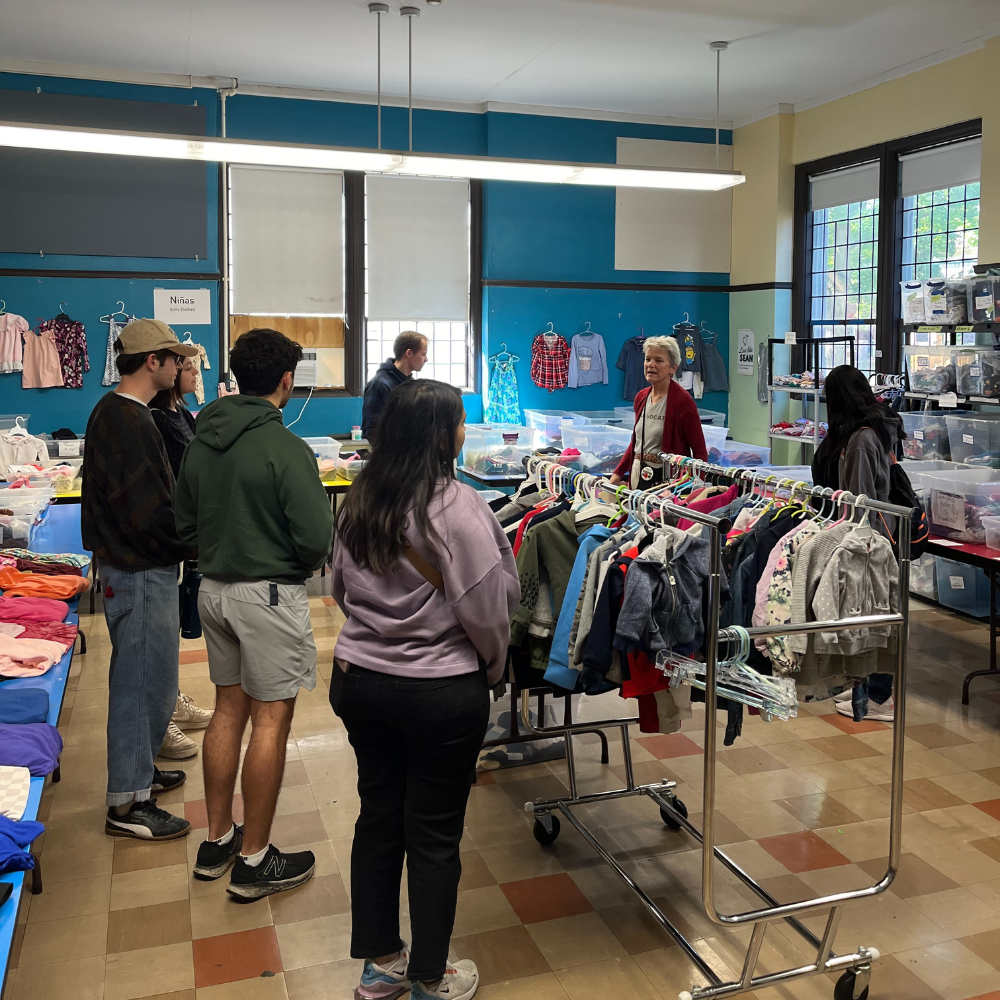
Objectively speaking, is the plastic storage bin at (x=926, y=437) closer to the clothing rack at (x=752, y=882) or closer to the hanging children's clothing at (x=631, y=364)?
the hanging children's clothing at (x=631, y=364)

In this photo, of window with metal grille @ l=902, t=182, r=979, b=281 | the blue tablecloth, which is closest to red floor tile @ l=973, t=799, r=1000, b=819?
Result: the blue tablecloth

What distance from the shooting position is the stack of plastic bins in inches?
198

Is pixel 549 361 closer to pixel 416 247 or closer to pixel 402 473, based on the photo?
pixel 416 247

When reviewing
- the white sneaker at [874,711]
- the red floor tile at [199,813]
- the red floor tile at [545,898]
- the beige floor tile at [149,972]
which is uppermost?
the white sneaker at [874,711]

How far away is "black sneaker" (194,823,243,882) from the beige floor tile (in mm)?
342

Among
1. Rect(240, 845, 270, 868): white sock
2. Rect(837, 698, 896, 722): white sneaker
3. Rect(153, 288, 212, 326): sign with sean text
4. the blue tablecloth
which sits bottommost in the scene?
Rect(837, 698, 896, 722): white sneaker

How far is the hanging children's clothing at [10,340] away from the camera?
24.6 feet

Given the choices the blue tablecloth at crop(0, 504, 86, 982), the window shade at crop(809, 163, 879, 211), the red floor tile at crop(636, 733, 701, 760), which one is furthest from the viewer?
the window shade at crop(809, 163, 879, 211)

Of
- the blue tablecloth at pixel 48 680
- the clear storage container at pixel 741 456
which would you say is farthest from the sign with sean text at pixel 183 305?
the clear storage container at pixel 741 456

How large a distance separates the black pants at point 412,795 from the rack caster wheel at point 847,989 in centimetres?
100

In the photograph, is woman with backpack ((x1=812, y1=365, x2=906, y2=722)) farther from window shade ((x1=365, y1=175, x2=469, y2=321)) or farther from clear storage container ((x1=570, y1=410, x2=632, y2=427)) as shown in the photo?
window shade ((x1=365, y1=175, x2=469, y2=321))

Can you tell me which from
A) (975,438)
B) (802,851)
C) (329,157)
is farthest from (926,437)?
(329,157)

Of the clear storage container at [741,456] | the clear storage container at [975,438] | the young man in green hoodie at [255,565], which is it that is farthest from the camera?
the clear storage container at [741,456]

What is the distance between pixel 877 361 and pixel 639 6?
3450 mm
